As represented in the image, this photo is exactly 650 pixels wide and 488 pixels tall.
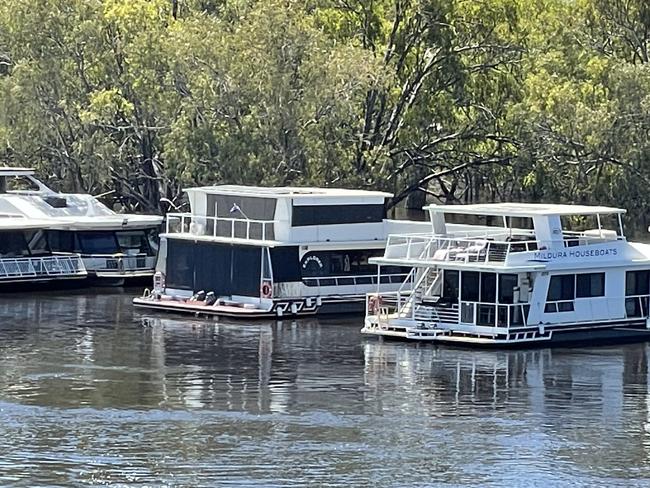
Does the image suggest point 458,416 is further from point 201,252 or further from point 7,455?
point 201,252

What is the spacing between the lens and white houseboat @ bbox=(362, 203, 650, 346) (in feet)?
158

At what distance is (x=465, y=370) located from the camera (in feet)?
147

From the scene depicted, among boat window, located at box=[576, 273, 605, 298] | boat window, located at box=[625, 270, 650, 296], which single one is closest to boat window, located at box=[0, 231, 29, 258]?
boat window, located at box=[576, 273, 605, 298]

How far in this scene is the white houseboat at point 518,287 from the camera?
48.1 metres

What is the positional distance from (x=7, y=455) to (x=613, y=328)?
20582 mm

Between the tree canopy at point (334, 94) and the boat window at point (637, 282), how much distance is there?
23507mm

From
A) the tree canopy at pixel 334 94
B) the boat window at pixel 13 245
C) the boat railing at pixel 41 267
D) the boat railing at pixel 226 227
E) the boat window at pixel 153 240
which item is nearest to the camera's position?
the boat railing at pixel 226 227

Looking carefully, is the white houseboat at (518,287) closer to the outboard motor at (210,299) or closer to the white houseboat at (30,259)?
the outboard motor at (210,299)

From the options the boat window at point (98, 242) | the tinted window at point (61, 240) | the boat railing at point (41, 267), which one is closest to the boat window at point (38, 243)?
the tinted window at point (61, 240)

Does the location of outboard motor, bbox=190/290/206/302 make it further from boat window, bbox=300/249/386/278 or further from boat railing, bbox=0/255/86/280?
boat railing, bbox=0/255/86/280

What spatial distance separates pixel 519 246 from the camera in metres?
49.2

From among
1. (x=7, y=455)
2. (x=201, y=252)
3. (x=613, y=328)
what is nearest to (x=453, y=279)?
(x=613, y=328)

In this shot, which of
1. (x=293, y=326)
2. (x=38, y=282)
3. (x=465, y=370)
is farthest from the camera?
(x=38, y=282)

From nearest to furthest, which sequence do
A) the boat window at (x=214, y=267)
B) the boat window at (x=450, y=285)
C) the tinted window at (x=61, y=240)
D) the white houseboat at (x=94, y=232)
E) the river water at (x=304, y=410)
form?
the river water at (x=304, y=410) < the boat window at (x=450, y=285) < the boat window at (x=214, y=267) < the white houseboat at (x=94, y=232) < the tinted window at (x=61, y=240)
